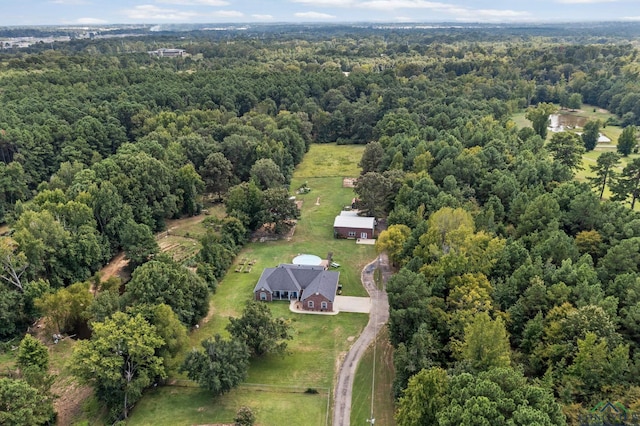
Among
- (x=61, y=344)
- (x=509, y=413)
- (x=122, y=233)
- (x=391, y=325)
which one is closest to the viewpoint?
(x=509, y=413)

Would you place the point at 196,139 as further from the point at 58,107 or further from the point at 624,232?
the point at 624,232

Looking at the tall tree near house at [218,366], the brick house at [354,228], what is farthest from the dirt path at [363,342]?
the tall tree near house at [218,366]

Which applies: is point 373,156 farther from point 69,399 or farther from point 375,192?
point 69,399

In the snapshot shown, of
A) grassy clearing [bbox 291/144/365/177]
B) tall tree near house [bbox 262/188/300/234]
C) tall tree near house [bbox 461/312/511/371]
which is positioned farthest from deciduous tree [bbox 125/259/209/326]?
grassy clearing [bbox 291/144/365/177]

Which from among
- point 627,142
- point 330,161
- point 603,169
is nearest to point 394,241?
point 603,169

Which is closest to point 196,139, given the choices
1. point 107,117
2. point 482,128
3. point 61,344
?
point 107,117

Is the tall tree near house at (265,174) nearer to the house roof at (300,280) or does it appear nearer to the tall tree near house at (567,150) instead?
the house roof at (300,280)

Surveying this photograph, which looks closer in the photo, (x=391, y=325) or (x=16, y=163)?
(x=391, y=325)

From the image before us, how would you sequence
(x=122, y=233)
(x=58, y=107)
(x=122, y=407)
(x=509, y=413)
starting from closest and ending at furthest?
(x=509, y=413) → (x=122, y=407) → (x=122, y=233) → (x=58, y=107)
